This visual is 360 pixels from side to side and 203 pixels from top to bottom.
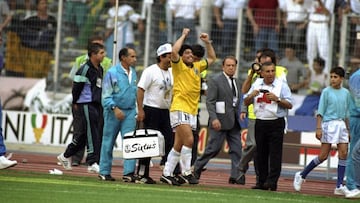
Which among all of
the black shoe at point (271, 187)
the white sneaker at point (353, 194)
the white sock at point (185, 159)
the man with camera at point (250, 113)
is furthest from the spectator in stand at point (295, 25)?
the white sneaker at point (353, 194)

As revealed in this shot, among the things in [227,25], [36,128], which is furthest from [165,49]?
[36,128]

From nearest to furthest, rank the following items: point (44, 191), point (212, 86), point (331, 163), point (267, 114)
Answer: point (44, 191), point (267, 114), point (212, 86), point (331, 163)

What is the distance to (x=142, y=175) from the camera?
19.7 metres

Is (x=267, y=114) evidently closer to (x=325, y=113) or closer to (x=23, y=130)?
(x=325, y=113)

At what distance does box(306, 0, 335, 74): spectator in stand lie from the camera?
27.9m

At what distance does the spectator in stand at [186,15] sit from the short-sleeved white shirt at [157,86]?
835 centimetres

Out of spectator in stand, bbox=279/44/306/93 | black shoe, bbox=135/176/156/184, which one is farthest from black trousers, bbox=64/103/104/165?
spectator in stand, bbox=279/44/306/93

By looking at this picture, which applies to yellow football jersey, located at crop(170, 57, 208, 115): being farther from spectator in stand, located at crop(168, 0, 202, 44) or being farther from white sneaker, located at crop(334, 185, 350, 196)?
spectator in stand, located at crop(168, 0, 202, 44)

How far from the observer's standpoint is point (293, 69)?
91.4ft

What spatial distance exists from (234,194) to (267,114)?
2.17 metres

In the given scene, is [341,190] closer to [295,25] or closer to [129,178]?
[129,178]

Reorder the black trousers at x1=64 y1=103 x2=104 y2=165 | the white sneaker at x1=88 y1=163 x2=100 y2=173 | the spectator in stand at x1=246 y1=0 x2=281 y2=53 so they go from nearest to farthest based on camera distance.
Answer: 1. the white sneaker at x1=88 y1=163 x2=100 y2=173
2. the black trousers at x1=64 y1=103 x2=104 y2=165
3. the spectator in stand at x1=246 y1=0 x2=281 y2=53

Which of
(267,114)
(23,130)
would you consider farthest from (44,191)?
(23,130)

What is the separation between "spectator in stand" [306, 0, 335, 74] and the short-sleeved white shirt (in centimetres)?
780
